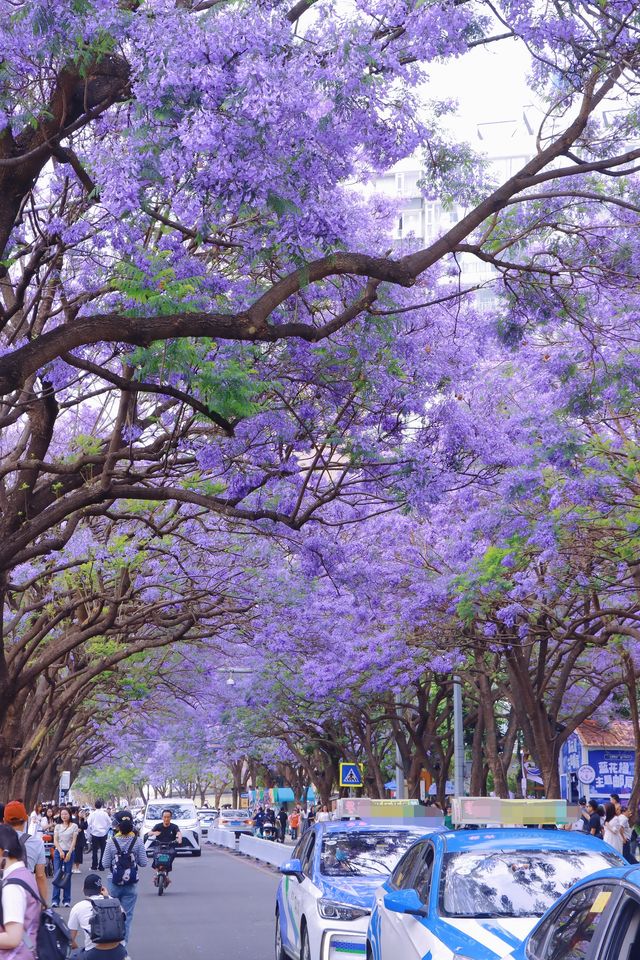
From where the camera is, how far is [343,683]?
105ft

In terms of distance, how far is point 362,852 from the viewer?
1249 cm

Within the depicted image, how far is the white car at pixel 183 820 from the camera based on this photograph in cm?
4488

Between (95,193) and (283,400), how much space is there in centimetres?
480

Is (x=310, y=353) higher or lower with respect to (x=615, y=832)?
higher

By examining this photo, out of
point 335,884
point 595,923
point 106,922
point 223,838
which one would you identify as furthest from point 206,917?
point 223,838

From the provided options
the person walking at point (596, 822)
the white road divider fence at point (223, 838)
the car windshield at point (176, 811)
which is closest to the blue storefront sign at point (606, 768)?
the car windshield at point (176, 811)

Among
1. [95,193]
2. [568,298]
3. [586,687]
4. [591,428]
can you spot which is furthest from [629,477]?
[586,687]

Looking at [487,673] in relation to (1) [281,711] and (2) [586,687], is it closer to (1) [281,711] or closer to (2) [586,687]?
(2) [586,687]

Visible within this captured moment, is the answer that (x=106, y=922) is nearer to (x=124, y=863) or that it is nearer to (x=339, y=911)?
(x=339, y=911)

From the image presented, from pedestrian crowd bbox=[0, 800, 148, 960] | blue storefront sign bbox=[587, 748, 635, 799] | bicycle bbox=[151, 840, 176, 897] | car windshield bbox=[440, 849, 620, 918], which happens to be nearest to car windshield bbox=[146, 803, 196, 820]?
blue storefront sign bbox=[587, 748, 635, 799]

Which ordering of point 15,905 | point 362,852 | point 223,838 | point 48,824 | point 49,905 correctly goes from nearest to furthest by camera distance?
point 15,905 → point 49,905 → point 362,852 → point 48,824 → point 223,838

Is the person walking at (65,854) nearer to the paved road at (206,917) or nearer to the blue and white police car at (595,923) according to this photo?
the paved road at (206,917)

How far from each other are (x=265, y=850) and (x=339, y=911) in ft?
97.1

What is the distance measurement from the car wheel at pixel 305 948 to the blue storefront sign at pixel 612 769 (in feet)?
103
